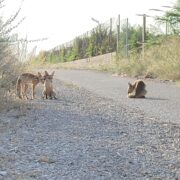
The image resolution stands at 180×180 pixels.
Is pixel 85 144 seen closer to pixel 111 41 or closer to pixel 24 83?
pixel 24 83

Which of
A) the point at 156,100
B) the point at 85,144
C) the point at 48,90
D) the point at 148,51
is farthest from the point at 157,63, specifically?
the point at 85,144

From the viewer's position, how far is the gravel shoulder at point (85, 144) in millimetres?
6934

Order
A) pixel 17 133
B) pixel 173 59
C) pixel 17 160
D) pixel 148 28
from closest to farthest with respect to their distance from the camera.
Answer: pixel 17 160, pixel 17 133, pixel 173 59, pixel 148 28

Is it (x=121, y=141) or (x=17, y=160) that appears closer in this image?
(x=17, y=160)

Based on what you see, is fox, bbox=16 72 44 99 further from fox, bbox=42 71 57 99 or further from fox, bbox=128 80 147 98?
fox, bbox=128 80 147 98

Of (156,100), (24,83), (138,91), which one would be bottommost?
(156,100)

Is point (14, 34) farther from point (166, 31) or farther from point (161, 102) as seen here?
point (166, 31)

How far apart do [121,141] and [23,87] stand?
602cm

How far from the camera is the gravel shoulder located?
6.93 metres

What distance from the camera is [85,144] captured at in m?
8.59

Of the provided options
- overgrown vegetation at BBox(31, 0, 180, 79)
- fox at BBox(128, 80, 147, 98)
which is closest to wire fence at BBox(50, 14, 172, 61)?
overgrown vegetation at BBox(31, 0, 180, 79)

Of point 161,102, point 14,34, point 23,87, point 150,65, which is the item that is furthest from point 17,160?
point 150,65

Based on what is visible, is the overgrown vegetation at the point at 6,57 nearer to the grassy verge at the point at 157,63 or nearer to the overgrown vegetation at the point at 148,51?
the overgrown vegetation at the point at 148,51

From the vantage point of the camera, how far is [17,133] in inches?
372
